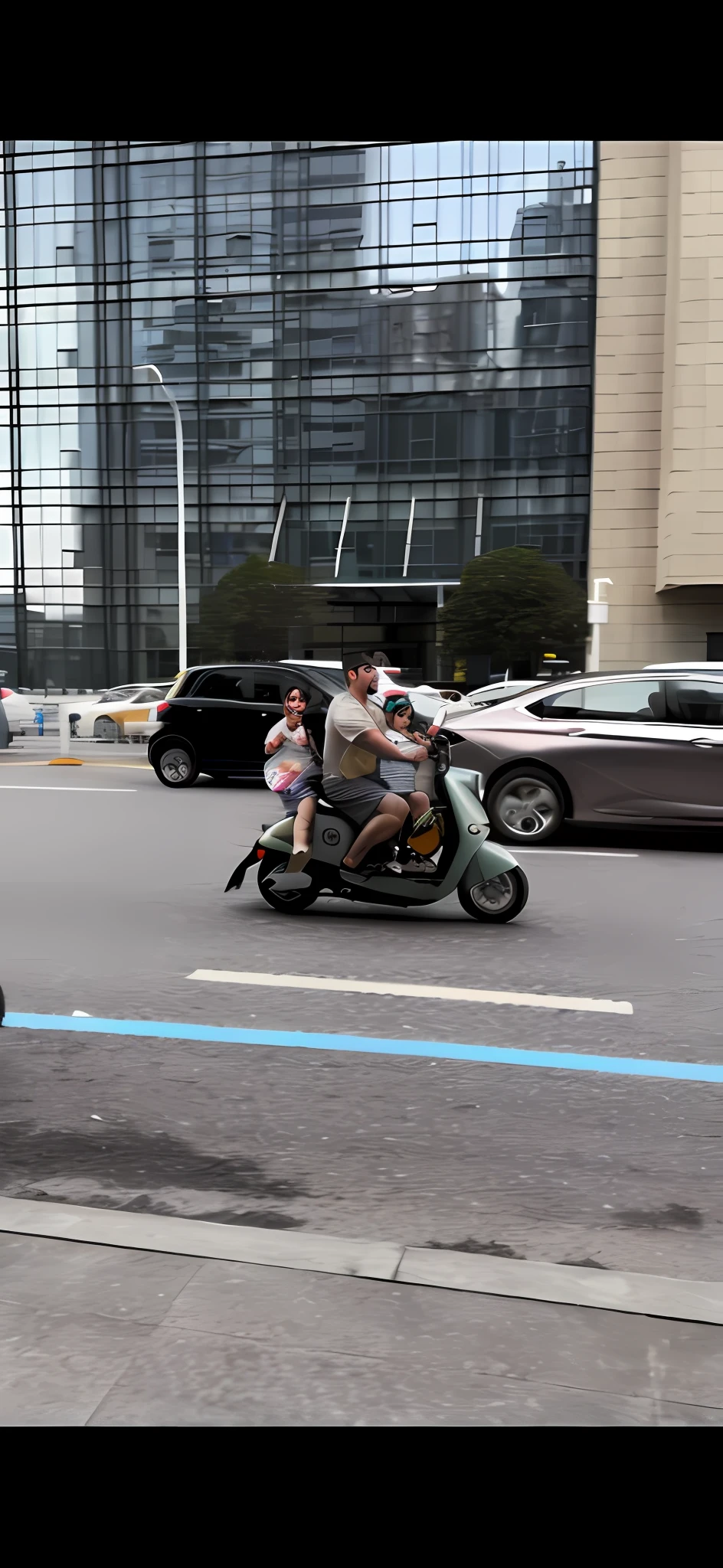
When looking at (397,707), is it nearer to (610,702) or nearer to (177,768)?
(610,702)

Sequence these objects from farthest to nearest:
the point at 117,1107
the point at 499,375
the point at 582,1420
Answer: the point at 499,375, the point at 117,1107, the point at 582,1420

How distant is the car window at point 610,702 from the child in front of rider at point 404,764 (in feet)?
12.3

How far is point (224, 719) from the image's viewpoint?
17.6 metres

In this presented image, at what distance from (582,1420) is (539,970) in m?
4.44

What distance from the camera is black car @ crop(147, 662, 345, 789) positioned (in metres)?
17.5

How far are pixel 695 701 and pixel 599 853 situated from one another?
160cm

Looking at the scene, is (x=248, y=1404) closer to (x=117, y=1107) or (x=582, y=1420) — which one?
(x=582, y=1420)

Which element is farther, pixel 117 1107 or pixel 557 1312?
pixel 117 1107

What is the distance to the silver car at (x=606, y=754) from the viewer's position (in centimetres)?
1141

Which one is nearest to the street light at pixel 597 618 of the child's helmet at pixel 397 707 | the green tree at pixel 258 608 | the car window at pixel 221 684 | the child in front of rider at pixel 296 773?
the car window at pixel 221 684

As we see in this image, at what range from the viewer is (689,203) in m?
35.2
